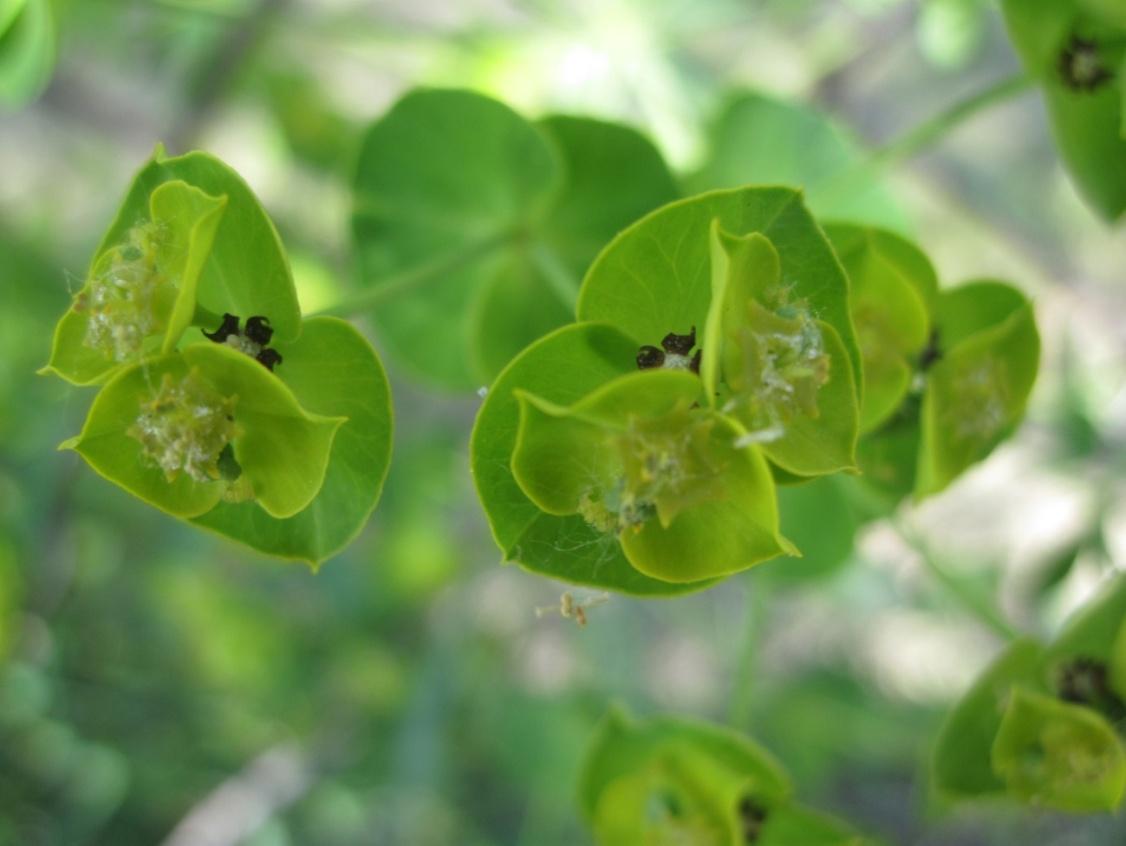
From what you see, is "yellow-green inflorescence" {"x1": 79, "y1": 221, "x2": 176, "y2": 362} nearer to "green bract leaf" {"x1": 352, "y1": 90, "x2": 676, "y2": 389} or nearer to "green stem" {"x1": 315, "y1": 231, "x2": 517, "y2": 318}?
"green stem" {"x1": 315, "y1": 231, "x2": 517, "y2": 318}

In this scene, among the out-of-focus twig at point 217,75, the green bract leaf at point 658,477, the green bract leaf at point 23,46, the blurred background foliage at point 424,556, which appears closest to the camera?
the green bract leaf at point 658,477

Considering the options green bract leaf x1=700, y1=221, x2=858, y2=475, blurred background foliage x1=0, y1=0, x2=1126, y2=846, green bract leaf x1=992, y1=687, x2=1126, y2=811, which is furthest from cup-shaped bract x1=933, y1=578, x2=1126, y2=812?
blurred background foliage x1=0, y1=0, x2=1126, y2=846

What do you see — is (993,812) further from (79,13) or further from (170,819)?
(79,13)

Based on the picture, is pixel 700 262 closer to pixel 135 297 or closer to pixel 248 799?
pixel 135 297

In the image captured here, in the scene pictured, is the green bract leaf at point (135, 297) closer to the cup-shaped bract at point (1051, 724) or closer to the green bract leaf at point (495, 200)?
the green bract leaf at point (495, 200)

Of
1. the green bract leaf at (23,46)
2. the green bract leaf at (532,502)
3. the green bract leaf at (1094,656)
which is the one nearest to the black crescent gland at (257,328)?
the green bract leaf at (532,502)

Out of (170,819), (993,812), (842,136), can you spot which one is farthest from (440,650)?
(842,136)
